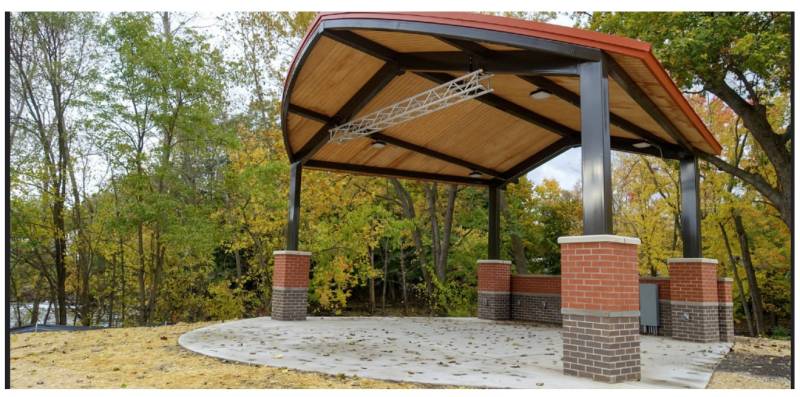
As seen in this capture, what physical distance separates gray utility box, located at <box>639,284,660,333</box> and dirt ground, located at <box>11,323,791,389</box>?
1.49 meters

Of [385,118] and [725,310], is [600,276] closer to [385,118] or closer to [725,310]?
[385,118]

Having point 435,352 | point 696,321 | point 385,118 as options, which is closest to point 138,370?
point 435,352

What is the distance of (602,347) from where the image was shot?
571cm

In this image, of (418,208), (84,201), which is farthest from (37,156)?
(418,208)

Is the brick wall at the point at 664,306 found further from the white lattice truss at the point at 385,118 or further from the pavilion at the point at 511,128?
the white lattice truss at the point at 385,118

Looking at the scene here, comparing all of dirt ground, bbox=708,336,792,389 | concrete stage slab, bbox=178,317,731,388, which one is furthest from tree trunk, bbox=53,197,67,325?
dirt ground, bbox=708,336,792,389

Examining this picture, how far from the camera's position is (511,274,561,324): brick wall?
12.4m

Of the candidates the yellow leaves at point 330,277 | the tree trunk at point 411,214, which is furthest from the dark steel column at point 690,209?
the yellow leaves at point 330,277

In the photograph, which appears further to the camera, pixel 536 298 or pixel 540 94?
pixel 536 298

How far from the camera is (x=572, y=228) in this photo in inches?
924

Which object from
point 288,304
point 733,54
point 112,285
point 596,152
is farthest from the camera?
point 112,285

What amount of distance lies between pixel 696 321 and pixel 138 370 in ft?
27.5

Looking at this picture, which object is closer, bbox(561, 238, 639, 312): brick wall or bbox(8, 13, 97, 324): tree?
bbox(561, 238, 639, 312): brick wall

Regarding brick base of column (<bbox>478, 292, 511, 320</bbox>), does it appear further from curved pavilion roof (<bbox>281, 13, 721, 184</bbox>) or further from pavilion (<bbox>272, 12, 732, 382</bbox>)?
curved pavilion roof (<bbox>281, 13, 721, 184</bbox>)
